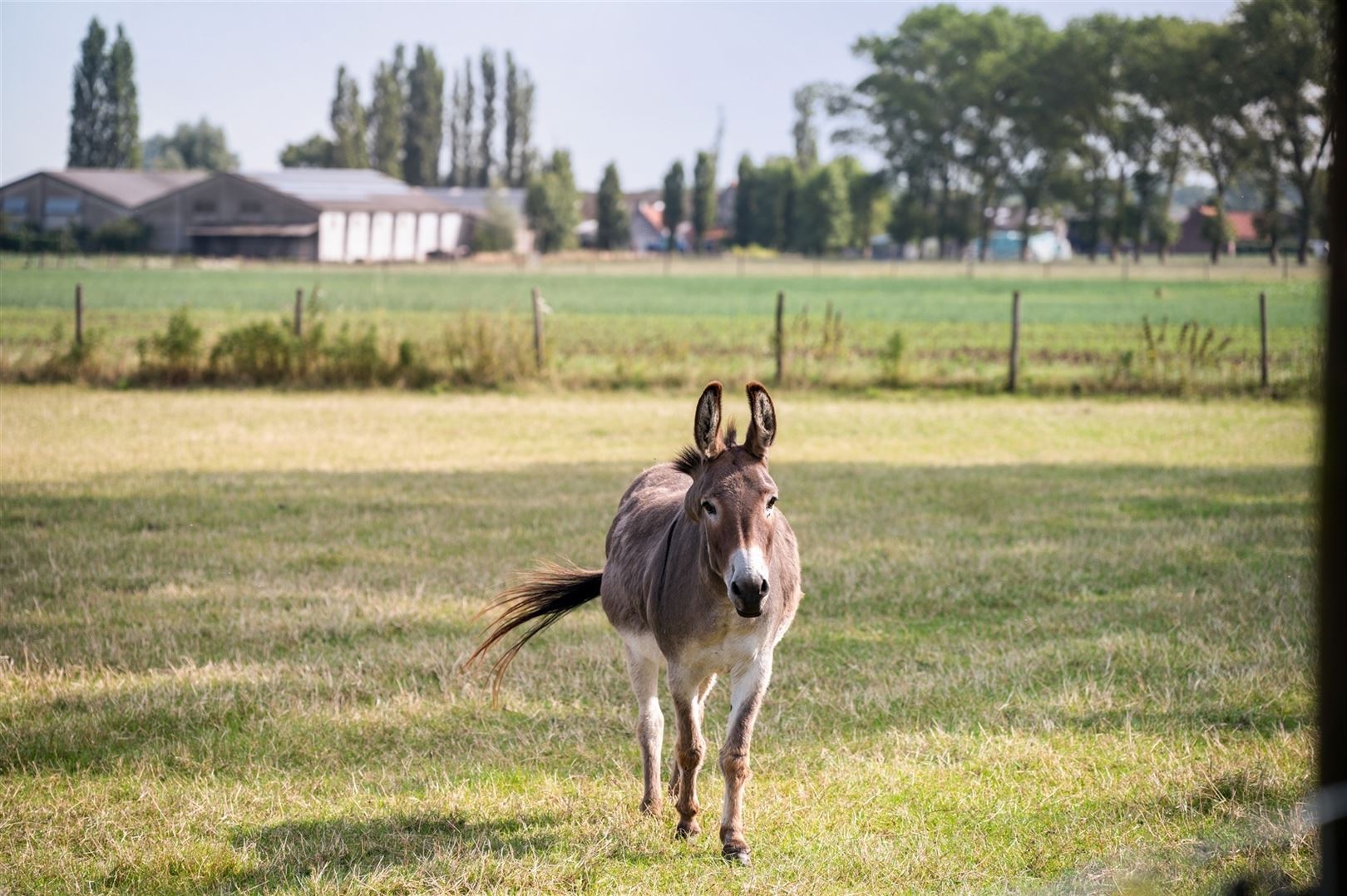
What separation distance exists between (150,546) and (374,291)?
1925 inches

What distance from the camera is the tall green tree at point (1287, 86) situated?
4.46m

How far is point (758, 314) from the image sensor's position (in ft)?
155

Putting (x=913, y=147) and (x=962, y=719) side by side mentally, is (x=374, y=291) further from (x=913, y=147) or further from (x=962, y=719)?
(x=913, y=147)

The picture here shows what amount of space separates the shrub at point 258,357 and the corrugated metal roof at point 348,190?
67.1 meters

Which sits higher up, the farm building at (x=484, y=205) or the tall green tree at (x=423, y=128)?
the tall green tree at (x=423, y=128)

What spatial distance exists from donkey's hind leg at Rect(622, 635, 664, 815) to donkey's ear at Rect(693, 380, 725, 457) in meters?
0.98

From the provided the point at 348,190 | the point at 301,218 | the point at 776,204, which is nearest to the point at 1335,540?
the point at 301,218

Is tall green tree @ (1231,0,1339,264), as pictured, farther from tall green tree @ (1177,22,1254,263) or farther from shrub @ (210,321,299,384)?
shrub @ (210,321,299,384)

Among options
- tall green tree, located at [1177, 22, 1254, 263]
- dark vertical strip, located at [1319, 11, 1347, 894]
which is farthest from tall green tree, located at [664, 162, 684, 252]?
dark vertical strip, located at [1319, 11, 1347, 894]

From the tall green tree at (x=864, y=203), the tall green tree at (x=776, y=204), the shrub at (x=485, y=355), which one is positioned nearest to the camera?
the shrub at (x=485, y=355)

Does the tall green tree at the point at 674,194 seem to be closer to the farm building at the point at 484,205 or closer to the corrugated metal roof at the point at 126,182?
the farm building at the point at 484,205

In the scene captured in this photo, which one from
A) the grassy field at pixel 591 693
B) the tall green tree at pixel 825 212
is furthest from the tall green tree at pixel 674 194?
the grassy field at pixel 591 693

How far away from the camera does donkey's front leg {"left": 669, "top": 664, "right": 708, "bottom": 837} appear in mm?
4883

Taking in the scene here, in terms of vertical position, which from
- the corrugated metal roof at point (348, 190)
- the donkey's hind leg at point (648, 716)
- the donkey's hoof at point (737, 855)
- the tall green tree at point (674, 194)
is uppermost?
the tall green tree at point (674, 194)
